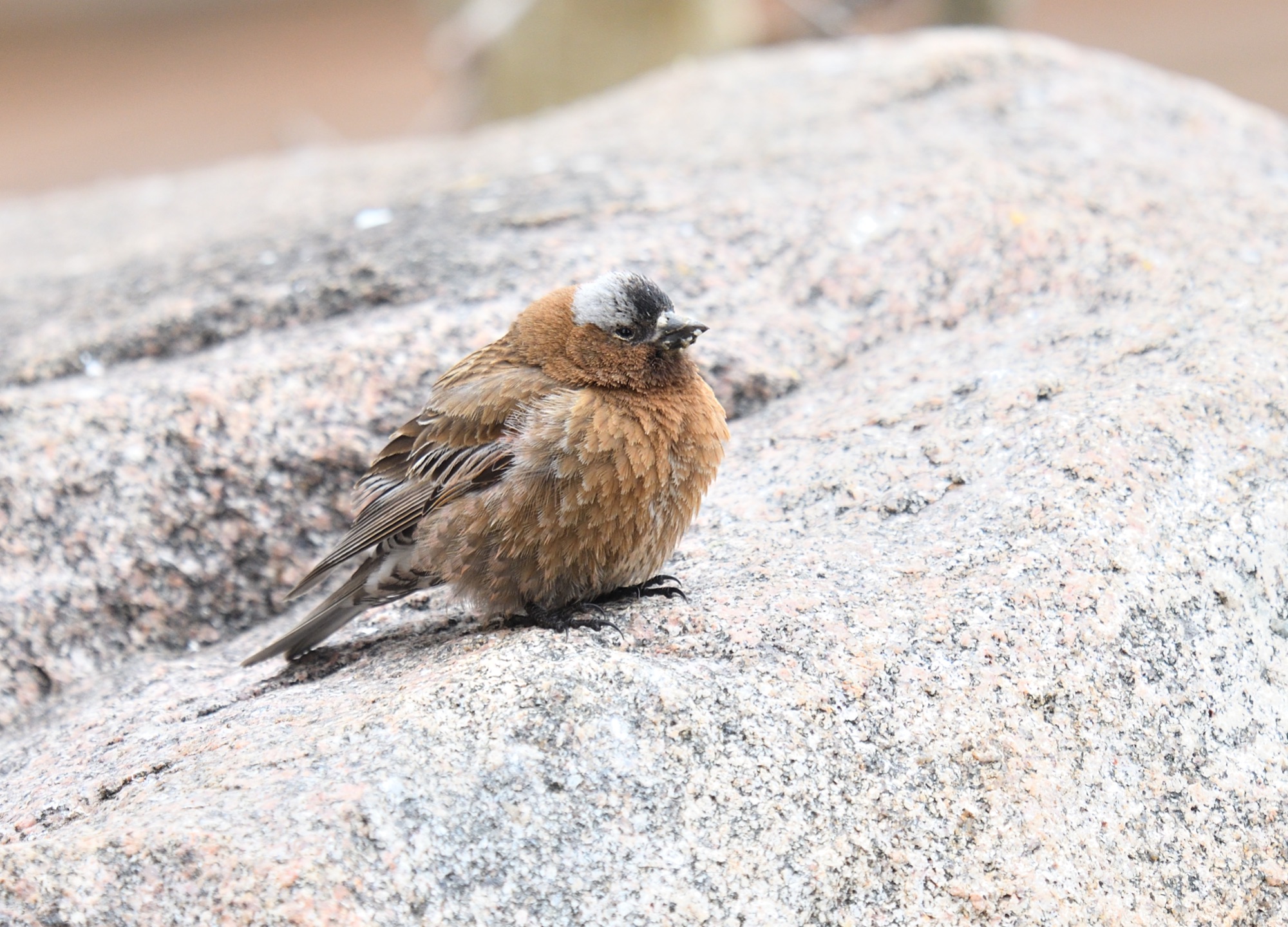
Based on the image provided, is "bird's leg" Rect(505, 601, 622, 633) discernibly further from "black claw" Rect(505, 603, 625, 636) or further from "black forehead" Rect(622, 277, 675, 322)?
"black forehead" Rect(622, 277, 675, 322)

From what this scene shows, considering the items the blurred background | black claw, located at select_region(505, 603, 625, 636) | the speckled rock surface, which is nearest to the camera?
the speckled rock surface

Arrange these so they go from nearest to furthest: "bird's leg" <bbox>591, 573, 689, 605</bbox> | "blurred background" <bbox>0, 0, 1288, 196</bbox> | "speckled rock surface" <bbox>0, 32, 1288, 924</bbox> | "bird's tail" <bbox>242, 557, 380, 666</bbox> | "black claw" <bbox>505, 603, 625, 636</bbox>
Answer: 1. "speckled rock surface" <bbox>0, 32, 1288, 924</bbox>
2. "black claw" <bbox>505, 603, 625, 636</bbox>
3. "bird's leg" <bbox>591, 573, 689, 605</bbox>
4. "bird's tail" <bbox>242, 557, 380, 666</bbox>
5. "blurred background" <bbox>0, 0, 1288, 196</bbox>

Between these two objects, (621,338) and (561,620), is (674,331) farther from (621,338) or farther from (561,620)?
(561,620)

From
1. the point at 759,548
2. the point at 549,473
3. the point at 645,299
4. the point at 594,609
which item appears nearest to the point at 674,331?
the point at 645,299

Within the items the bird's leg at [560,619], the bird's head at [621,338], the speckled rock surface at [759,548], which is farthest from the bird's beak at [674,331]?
the bird's leg at [560,619]

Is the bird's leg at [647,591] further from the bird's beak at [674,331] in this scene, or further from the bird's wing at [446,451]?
the bird's beak at [674,331]

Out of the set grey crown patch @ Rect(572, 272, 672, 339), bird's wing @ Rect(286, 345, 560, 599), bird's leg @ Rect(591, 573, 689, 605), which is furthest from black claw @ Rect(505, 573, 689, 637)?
grey crown patch @ Rect(572, 272, 672, 339)

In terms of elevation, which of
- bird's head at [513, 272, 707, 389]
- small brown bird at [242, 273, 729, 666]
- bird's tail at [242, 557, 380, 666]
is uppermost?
bird's head at [513, 272, 707, 389]
